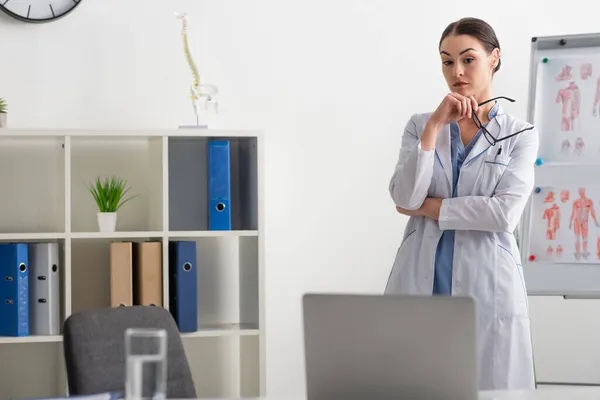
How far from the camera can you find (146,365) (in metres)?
1.14

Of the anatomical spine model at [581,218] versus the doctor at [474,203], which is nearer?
the doctor at [474,203]

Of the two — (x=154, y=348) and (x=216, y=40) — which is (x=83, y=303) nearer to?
(x=216, y=40)

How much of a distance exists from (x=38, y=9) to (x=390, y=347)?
2556 millimetres

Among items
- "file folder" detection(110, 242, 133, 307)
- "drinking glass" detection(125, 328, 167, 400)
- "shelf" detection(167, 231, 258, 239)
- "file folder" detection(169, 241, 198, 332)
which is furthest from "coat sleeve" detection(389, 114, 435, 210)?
"drinking glass" detection(125, 328, 167, 400)

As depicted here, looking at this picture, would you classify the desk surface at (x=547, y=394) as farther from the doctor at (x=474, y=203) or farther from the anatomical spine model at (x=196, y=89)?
the anatomical spine model at (x=196, y=89)

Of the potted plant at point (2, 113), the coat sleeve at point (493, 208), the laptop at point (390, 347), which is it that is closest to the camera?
the laptop at point (390, 347)

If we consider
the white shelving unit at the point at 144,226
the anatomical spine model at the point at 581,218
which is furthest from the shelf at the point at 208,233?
the anatomical spine model at the point at 581,218

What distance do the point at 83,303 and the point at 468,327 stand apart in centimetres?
239

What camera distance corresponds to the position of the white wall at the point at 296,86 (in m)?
3.52

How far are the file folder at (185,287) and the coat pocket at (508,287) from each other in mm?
1223

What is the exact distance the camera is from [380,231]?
3771mm

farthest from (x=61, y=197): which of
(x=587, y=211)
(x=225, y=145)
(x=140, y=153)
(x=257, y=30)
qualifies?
(x=587, y=211)

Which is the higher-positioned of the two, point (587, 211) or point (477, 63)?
point (477, 63)

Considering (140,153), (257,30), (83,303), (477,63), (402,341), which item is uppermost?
(257,30)
